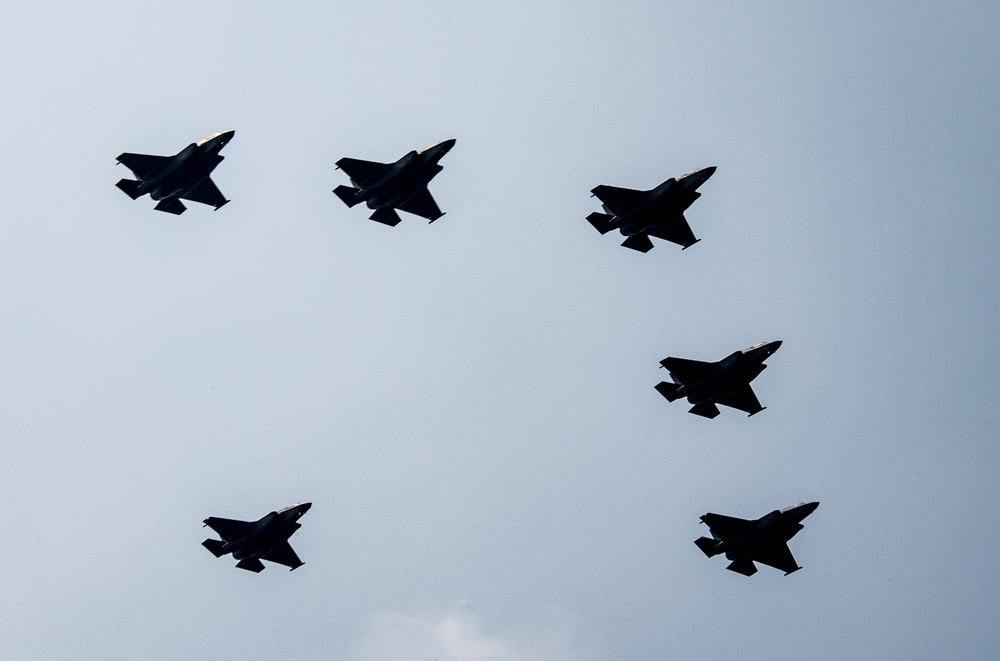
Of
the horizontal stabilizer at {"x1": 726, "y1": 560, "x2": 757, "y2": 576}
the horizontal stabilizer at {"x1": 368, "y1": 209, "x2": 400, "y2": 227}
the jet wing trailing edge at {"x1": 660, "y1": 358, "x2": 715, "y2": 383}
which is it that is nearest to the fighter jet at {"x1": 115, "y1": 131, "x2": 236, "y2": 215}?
the horizontal stabilizer at {"x1": 368, "y1": 209, "x2": 400, "y2": 227}

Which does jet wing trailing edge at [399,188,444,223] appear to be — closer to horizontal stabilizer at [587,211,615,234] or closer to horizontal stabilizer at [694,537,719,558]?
horizontal stabilizer at [587,211,615,234]

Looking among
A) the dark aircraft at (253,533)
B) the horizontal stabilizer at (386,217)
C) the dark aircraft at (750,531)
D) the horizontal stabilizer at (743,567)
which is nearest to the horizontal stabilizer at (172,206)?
the horizontal stabilizer at (386,217)

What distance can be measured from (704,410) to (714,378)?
271 centimetres

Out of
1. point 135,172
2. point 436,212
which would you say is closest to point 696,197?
point 436,212

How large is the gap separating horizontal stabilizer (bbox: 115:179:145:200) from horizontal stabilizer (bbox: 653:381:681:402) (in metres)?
32.2

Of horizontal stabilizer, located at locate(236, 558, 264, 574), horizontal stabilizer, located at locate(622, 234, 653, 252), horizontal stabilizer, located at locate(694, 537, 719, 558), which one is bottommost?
horizontal stabilizer, located at locate(236, 558, 264, 574)

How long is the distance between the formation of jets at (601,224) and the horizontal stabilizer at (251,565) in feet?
0.20

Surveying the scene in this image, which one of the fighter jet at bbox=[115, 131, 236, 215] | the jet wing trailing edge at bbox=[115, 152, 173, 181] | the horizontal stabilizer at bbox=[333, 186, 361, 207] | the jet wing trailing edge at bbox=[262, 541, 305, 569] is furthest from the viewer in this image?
the jet wing trailing edge at bbox=[262, 541, 305, 569]

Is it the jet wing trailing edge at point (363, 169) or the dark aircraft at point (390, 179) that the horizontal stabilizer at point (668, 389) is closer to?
the dark aircraft at point (390, 179)

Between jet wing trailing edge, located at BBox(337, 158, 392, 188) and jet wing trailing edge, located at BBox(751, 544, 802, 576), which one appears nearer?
jet wing trailing edge, located at BBox(337, 158, 392, 188)

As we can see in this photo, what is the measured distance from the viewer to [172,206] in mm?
54562

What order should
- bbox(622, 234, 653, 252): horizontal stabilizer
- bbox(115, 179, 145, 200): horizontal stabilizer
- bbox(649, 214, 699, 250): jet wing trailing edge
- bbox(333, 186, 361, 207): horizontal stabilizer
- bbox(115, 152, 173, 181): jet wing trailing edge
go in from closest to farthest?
bbox(115, 152, 173, 181): jet wing trailing edge → bbox(115, 179, 145, 200): horizontal stabilizer → bbox(333, 186, 361, 207): horizontal stabilizer → bbox(622, 234, 653, 252): horizontal stabilizer → bbox(649, 214, 699, 250): jet wing trailing edge

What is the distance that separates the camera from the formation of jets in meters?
52.4

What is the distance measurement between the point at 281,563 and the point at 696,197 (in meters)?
33.8
